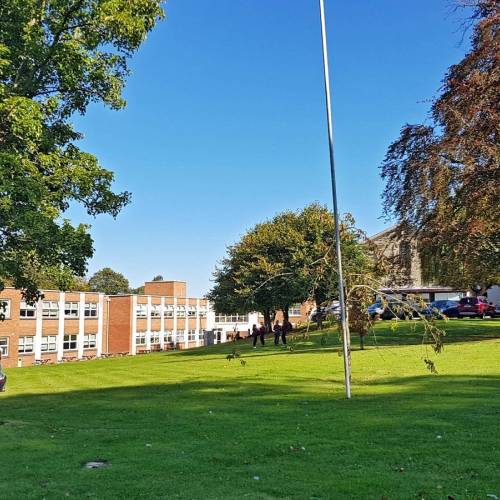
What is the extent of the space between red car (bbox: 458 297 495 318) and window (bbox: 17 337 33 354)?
43.3 meters

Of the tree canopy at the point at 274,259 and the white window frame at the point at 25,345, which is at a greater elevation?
the tree canopy at the point at 274,259

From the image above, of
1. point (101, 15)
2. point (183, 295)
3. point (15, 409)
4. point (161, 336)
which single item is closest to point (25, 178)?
point (101, 15)

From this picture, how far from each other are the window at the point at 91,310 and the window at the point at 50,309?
15.5ft

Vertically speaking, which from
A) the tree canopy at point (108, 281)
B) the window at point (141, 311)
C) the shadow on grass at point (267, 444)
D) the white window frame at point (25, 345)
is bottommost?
the shadow on grass at point (267, 444)

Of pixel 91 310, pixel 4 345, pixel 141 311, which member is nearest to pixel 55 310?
pixel 91 310

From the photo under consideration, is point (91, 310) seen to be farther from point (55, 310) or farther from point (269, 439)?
point (269, 439)

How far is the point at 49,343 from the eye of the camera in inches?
2542

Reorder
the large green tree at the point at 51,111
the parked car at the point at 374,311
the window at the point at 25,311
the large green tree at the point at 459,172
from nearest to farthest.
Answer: the large green tree at the point at 51,111 → the parked car at the point at 374,311 → the large green tree at the point at 459,172 → the window at the point at 25,311

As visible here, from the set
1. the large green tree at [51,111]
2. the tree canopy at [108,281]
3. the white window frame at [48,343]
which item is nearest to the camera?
the large green tree at [51,111]

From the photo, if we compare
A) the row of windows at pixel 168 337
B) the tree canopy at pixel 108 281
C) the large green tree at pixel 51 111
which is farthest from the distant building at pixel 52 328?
the tree canopy at pixel 108 281

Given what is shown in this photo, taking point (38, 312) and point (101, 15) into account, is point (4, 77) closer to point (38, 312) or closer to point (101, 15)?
point (101, 15)

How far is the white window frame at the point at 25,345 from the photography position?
199ft

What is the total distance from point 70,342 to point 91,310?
5253 mm

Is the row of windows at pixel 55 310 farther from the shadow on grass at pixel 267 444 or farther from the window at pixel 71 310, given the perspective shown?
the shadow on grass at pixel 267 444
